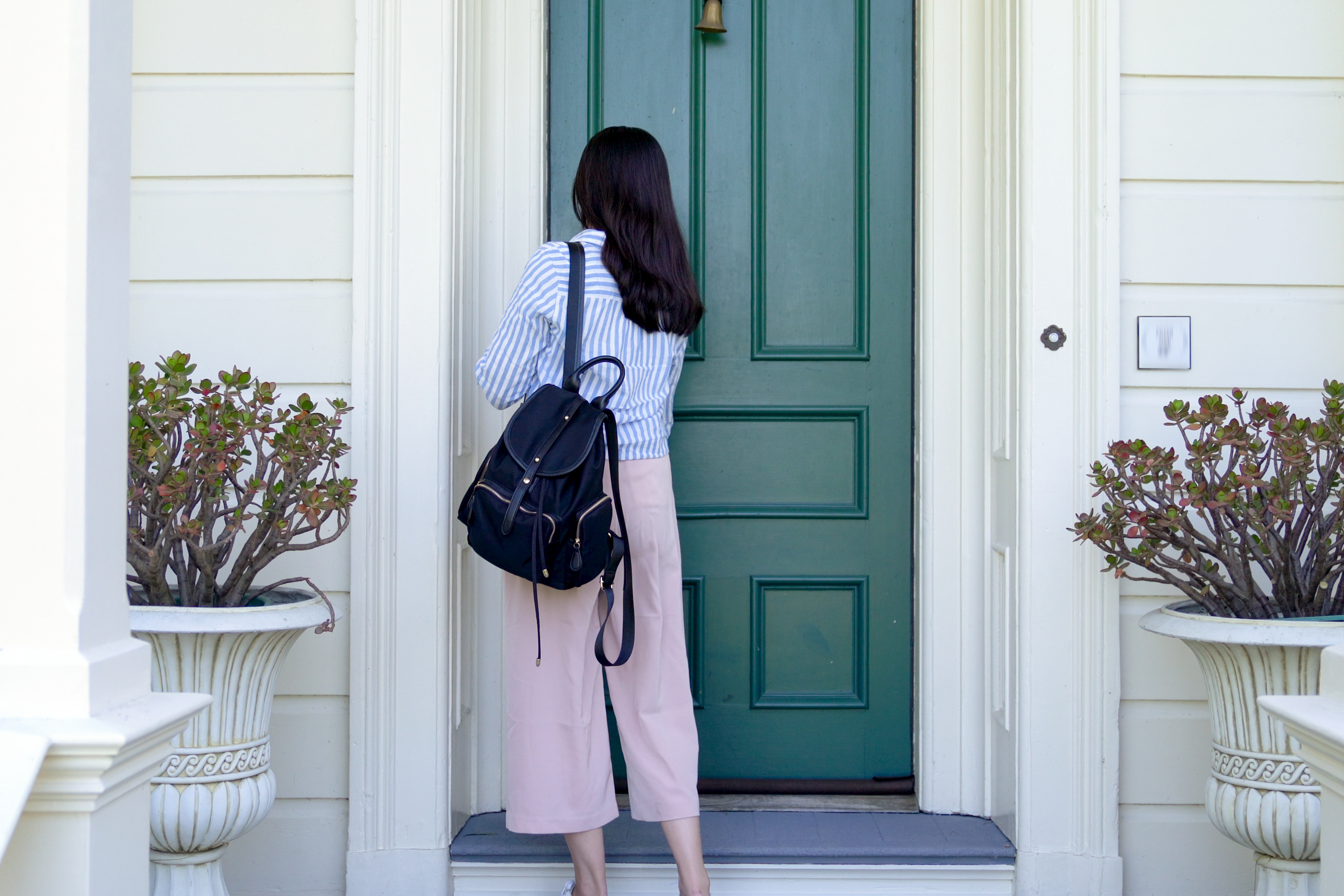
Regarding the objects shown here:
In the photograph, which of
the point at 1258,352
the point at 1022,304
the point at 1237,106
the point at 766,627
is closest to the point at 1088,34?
the point at 1237,106

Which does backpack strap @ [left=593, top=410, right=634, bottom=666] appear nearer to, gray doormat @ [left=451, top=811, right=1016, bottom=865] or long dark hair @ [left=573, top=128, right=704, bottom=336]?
long dark hair @ [left=573, top=128, right=704, bottom=336]

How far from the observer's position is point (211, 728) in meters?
1.96

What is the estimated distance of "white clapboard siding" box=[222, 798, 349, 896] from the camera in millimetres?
2320

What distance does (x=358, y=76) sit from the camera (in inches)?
89.6

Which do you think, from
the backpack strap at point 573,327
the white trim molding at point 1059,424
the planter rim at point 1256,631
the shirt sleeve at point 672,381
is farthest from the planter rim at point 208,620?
the planter rim at point 1256,631

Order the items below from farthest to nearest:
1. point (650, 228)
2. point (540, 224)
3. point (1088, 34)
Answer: point (540, 224) < point (1088, 34) < point (650, 228)

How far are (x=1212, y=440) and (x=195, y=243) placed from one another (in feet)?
6.74

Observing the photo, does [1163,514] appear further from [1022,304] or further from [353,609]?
[353,609]

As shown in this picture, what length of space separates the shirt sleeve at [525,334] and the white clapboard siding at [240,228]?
1.71 ft

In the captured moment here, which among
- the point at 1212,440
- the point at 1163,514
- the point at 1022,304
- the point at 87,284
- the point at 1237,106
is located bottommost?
the point at 1163,514

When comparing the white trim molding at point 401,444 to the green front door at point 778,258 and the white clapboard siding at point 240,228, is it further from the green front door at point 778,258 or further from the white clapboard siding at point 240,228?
the green front door at point 778,258

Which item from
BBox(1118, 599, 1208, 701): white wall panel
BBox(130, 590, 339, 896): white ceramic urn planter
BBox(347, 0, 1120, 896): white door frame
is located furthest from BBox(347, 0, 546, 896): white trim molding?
BBox(1118, 599, 1208, 701): white wall panel

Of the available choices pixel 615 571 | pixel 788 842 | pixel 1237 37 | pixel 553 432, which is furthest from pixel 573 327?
pixel 1237 37

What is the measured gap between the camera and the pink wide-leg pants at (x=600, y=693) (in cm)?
200
